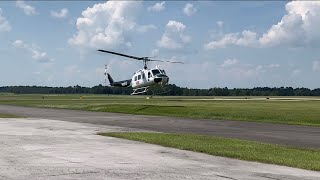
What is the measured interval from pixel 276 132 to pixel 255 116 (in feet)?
45.6

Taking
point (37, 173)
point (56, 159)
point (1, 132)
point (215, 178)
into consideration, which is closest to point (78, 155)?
point (56, 159)

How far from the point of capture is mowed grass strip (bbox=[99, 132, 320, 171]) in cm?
1576

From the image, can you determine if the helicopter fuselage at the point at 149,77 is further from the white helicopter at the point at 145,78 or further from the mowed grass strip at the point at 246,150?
the mowed grass strip at the point at 246,150

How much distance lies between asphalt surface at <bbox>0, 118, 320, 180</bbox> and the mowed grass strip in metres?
0.74

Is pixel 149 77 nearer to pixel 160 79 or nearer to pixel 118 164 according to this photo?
pixel 160 79

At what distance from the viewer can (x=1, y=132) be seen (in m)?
24.6

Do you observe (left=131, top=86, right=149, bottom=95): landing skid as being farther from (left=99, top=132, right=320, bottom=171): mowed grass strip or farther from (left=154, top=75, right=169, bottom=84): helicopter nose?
(left=99, top=132, right=320, bottom=171): mowed grass strip

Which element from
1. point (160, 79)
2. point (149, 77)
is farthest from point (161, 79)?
point (149, 77)

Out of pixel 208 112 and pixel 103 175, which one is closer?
pixel 103 175

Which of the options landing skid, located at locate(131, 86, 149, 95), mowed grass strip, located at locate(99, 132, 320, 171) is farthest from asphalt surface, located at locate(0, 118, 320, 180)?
landing skid, located at locate(131, 86, 149, 95)

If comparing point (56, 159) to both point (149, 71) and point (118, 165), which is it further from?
point (149, 71)

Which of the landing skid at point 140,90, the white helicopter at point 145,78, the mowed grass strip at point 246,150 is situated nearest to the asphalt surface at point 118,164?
the mowed grass strip at point 246,150

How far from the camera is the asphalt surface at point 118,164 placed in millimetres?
12461

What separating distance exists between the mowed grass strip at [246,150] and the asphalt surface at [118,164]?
74 centimetres
